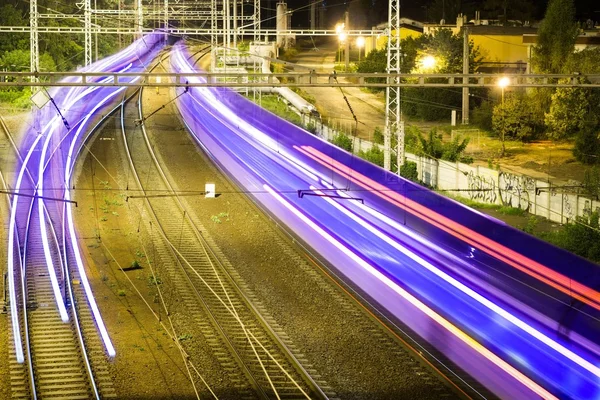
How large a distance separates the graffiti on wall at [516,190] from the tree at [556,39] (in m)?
7.84

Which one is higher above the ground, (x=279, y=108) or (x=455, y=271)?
(x=279, y=108)

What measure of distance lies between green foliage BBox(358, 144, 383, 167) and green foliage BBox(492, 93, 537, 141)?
496cm

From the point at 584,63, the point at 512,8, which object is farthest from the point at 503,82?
the point at 512,8

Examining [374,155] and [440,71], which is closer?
[374,155]

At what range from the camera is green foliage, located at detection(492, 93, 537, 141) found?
25125mm

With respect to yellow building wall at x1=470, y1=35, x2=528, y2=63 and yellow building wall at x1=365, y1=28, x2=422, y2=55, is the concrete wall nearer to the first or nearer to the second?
yellow building wall at x1=470, y1=35, x2=528, y2=63

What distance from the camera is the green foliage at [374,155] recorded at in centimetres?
2072

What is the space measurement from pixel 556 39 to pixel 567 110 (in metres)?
2.46

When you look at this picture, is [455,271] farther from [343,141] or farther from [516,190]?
[343,141]

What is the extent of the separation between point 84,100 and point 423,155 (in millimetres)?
12445

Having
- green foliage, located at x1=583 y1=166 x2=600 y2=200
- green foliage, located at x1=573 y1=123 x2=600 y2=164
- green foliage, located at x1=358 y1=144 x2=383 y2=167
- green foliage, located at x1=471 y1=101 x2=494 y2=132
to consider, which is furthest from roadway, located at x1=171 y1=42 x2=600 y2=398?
green foliage, located at x1=471 y1=101 x2=494 y2=132

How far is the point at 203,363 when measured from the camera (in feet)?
33.7

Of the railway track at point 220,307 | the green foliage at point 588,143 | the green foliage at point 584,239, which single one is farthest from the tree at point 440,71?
the green foliage at point 584,239

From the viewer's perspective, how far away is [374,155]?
69.0 feet
